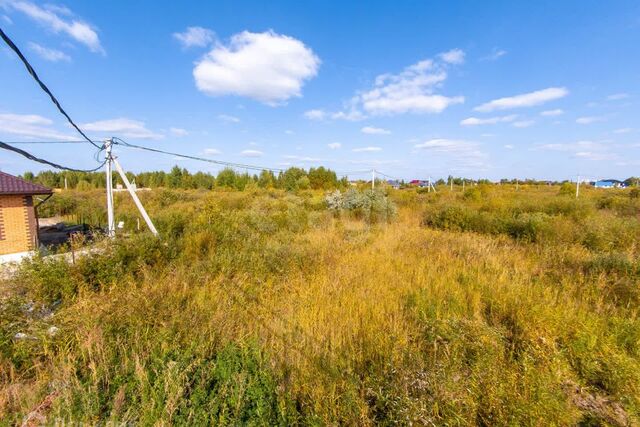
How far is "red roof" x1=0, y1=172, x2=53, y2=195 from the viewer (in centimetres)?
897

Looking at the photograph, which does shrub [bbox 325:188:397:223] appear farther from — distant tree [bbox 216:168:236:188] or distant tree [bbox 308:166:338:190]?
distant tree [bbox 216:168:236:188]

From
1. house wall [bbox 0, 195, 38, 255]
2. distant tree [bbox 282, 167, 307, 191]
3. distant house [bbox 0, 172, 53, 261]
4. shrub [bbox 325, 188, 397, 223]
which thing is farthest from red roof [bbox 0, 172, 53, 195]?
distant tree [bbox 282, 167, 307, 191]

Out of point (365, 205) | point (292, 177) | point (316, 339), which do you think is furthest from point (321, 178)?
point (316, 339)

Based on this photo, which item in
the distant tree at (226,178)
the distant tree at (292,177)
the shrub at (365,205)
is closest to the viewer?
the shrub at (365,205)

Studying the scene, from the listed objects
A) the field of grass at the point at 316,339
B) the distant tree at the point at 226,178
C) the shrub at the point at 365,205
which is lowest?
the field of grass at the point at 316,339

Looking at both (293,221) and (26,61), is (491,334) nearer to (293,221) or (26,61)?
(26,61)

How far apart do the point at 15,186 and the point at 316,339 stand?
12665 mm

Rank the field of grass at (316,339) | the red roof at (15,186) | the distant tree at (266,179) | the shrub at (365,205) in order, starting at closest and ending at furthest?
1. the field of grass at (316,339)
2. the red roof at (15,186)
3. the shrub at (365,205)
4. the distant tree at (266,179)

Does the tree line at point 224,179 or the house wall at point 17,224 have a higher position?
the tree line at point 224,179

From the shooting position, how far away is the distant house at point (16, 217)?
Answer: 29.6ft

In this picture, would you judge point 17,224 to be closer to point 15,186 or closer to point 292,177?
point 15,186

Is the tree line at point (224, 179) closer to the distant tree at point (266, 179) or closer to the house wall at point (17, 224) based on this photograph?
the distant tree at point (266, 179)

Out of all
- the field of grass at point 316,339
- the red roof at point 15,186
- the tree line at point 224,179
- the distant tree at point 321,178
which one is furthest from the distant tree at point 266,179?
the field of grass at point 316,339

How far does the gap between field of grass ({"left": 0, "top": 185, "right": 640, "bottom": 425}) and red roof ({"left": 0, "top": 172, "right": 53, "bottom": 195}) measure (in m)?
7.54
